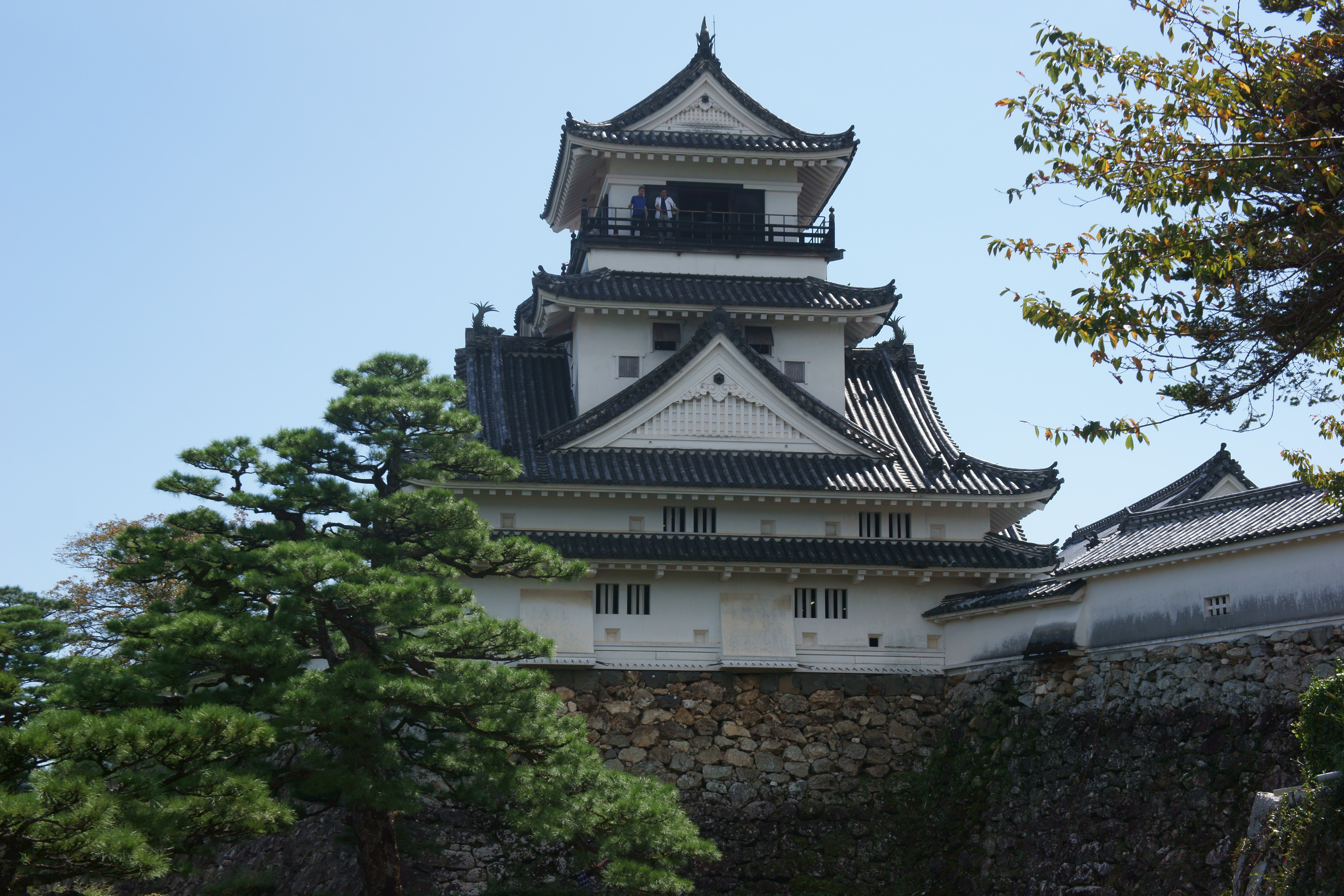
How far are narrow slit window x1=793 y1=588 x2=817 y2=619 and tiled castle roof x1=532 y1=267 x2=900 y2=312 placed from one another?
16.3 ft

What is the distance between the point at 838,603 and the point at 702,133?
9.25 m

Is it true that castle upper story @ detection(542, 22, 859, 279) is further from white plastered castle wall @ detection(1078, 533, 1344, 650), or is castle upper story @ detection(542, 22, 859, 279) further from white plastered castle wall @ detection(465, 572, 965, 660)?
white plastered castle wall @ detection(1078, 533, 1344, 650)

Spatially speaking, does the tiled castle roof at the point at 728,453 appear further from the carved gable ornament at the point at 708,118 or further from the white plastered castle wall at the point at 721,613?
the carved gable ornament at the point at 708,118

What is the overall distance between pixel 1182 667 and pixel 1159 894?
2.81 metres

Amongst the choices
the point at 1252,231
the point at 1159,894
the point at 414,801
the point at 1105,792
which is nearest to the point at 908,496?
the point at 1105,792

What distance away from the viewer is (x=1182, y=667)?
16.3 m

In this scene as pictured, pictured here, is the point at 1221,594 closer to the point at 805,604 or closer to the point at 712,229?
the point at 805,604

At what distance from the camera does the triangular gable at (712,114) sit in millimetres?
24766

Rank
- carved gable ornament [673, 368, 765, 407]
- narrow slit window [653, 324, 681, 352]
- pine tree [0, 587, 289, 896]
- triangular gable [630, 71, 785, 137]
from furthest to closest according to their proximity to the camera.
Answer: triangular gable [630, 71, 785, 137], narrow slit window [653, 324, 681, 352], carved gable ornament [673, 368, 765, 407], pine tree [0, 587, 289, 896]

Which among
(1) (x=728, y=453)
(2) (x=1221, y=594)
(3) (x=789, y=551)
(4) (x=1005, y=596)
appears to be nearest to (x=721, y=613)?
(3) (x=789, y=551)

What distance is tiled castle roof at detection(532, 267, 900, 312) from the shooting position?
73.4 feet

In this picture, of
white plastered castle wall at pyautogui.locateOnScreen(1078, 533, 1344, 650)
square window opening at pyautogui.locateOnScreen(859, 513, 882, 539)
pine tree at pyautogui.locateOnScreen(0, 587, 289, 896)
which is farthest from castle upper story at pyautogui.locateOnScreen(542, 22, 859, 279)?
pine tree at pyautogui.locateOnScreen(0, 587, 289, 896)

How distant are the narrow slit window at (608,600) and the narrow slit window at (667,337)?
468 cm

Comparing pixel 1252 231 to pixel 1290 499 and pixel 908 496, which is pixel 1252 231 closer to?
pixel 1290 499
